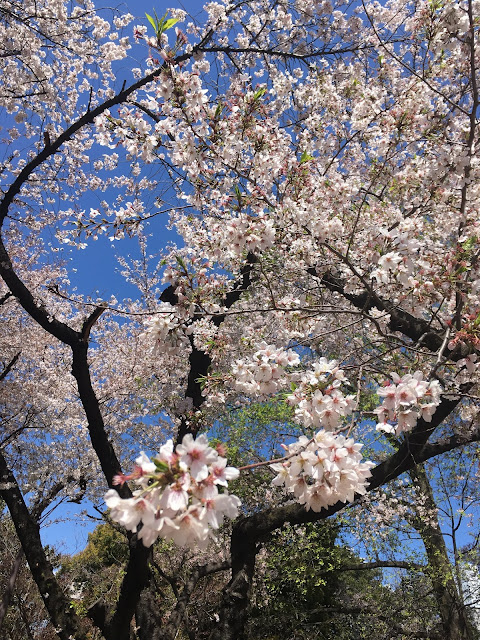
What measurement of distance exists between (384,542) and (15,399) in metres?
8.02

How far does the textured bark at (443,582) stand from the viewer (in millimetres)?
6941

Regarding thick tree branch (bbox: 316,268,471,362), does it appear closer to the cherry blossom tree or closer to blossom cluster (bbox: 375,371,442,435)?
the cherry blossom tree

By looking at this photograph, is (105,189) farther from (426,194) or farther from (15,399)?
(426,194)

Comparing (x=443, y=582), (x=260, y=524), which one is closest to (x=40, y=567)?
(x=260, y=524)

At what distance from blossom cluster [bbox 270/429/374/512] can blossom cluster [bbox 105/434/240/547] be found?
434 millimetres

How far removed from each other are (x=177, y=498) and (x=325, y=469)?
0.61 meters

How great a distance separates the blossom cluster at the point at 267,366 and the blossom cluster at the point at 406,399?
64cm

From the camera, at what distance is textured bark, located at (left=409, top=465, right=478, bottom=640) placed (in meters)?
6.94

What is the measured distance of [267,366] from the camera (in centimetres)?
244

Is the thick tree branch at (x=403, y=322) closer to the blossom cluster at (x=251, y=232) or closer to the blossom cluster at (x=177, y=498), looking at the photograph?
the blossom cluster at (x=251, y=232)

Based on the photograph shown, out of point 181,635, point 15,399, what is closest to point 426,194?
point 181,635

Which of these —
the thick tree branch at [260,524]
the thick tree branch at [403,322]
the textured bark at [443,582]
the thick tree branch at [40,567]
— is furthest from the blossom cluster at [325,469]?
the textured bark at [443,582]

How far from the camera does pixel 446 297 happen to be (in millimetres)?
3105

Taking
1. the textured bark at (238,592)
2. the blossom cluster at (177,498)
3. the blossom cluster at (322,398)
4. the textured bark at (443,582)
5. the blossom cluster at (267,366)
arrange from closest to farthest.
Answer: the blossom cluster at (177,498) → the blossom cluster at (322,398) → the blossom cluster at (267,366) → the textured bark at (238,592) → the textured bark at (443,582)
